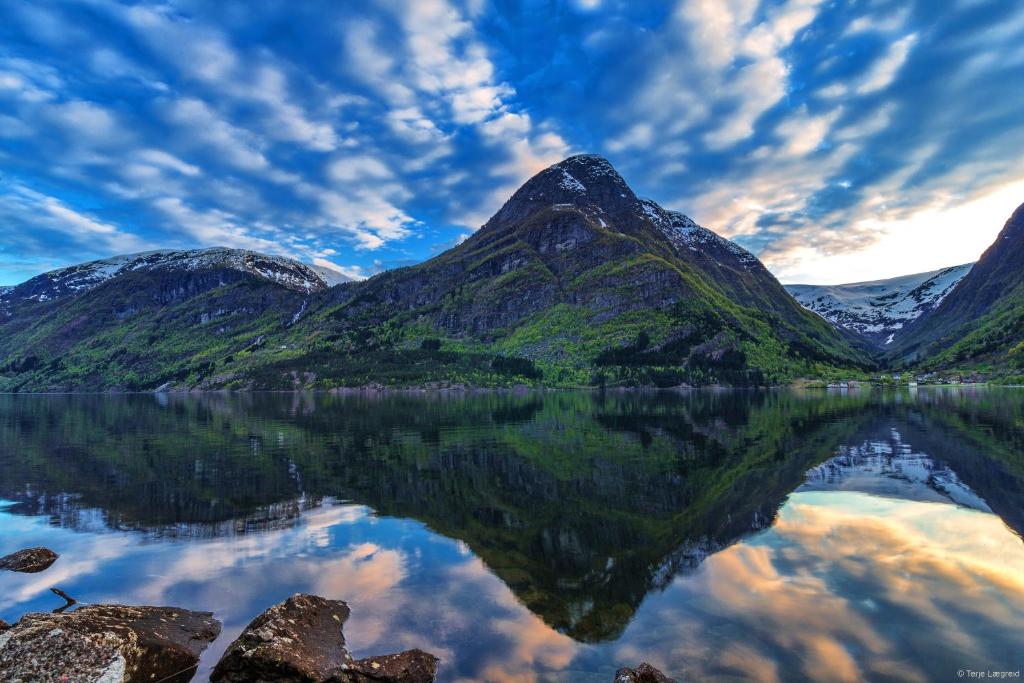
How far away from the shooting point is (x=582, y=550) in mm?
21469

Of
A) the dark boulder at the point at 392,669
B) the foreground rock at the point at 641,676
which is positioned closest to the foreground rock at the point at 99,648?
the dark boulder at the point at 392,669

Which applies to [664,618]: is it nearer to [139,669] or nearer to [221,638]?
[221,638]

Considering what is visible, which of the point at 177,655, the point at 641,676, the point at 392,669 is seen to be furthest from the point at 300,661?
the point at 641,676

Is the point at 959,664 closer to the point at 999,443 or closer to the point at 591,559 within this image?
the point at 591,559

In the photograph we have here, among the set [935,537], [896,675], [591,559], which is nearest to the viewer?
[896,675]

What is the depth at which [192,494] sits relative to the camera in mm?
32750

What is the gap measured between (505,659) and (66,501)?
32.6 m

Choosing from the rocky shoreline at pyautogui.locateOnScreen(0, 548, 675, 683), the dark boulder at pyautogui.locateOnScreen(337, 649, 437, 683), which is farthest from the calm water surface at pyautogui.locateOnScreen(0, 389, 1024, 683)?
the rocky shoreline at pyautogui.locateOnScreen(0, 548, 675, 683)

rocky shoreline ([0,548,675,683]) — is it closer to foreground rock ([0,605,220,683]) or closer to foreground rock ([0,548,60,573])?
foreground rock ([0,605,220,683])

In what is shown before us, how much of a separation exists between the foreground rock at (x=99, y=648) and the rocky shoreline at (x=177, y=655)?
0.06ft

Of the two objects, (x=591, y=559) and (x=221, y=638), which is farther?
(x=591, y=559)

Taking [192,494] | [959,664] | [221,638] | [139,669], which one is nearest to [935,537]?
[959,664]

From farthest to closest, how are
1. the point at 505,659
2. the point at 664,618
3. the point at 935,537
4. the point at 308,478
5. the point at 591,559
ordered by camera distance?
1. the point at 308,478
2. the point at 935,537
3. the point at 591,559
4. the point at 664,618
5. the point at 505,659

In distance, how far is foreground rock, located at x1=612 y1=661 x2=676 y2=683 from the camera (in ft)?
38.0
